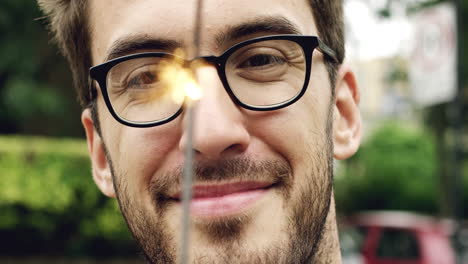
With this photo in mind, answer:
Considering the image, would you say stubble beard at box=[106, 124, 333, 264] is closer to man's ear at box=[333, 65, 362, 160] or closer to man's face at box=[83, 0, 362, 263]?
man's face at box=[83, 0, 362, 263]

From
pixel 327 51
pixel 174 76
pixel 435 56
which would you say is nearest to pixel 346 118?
pixel 327 51

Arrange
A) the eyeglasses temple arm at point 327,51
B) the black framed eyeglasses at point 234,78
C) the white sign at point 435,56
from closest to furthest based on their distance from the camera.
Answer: the black framed eyeglasses at point 234,78 < the eyeglasses temple arm at point 327,51 < the white sign at point 435,56

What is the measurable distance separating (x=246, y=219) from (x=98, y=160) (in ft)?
2.28

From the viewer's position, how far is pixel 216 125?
103 cm

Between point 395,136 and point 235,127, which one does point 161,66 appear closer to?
point 235,127

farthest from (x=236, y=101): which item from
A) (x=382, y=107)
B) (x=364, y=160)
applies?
(x=382, y=107)

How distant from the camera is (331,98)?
133cm

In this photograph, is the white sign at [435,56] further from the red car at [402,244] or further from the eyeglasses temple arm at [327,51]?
the eyeglasses temple arm at [327,51]

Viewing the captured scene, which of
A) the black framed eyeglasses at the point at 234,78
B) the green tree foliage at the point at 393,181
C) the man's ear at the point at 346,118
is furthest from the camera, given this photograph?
the green tree foliage at the point at 393,181

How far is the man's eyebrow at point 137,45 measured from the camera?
3.62 feet

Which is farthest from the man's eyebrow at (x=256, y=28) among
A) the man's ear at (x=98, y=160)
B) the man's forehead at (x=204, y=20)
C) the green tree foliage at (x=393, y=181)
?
the green tree foliage at (x=393, y=181)

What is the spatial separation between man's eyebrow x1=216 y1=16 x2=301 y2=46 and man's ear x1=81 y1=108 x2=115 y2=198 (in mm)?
564

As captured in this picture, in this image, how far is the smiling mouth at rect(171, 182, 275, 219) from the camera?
1.03m

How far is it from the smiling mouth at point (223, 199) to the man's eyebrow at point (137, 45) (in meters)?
0.28
